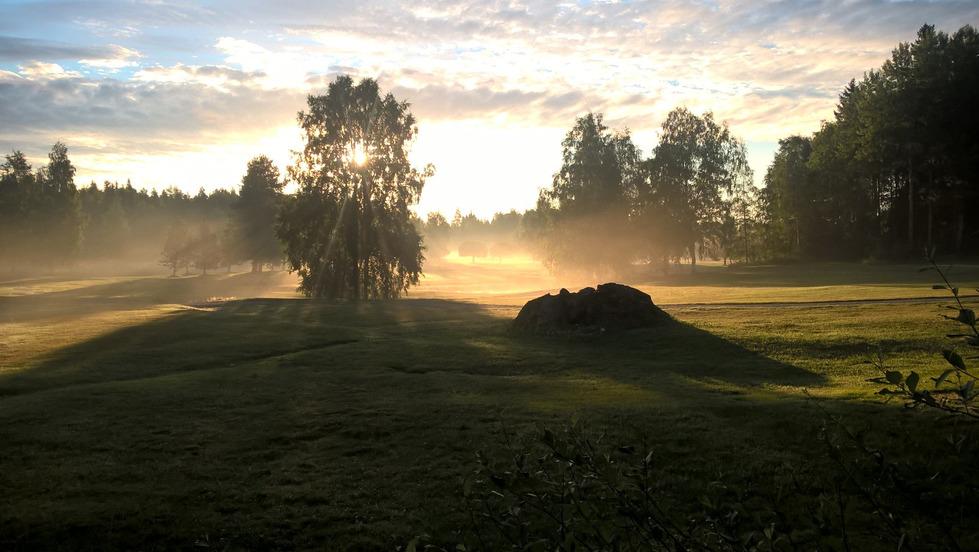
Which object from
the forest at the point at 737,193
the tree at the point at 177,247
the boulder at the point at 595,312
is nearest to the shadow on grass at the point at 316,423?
the boulder at the point at 595,312

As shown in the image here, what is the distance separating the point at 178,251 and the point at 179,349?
85973mm

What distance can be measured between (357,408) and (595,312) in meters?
15.2

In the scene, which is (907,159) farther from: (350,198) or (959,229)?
(350,198)

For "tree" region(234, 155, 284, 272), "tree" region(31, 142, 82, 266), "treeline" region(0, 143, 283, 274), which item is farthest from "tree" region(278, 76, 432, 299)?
"tree" region(31, 142, 82, 266)

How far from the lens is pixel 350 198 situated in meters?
56.6

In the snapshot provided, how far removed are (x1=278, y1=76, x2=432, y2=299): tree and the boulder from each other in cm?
2827

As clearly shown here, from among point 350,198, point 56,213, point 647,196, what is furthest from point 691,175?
point 56,213

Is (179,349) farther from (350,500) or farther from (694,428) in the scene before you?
(694,428)

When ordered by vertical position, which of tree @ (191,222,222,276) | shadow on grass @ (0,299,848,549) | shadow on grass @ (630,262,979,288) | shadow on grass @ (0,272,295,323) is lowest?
shadow on grass @ (0,299,848,549)

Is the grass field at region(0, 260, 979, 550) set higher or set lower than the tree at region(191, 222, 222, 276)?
lower

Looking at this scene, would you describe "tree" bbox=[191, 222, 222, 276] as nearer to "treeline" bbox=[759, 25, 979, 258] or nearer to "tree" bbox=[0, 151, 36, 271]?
"tree" bbox=[0, 151, 36, 271]

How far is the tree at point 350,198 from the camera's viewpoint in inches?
2233

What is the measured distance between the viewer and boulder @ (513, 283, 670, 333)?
2953 centimetres

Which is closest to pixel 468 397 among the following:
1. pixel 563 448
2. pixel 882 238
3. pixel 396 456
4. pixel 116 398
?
pixel 396 456
